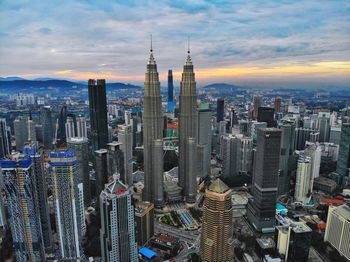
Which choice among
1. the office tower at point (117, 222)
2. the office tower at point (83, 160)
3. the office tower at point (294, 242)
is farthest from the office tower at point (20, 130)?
the office tower at point (294, 242)

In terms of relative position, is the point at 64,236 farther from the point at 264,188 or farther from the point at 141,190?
the point at 264,188

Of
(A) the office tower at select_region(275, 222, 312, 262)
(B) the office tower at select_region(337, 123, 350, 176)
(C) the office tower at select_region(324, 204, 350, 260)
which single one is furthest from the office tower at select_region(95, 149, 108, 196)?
(B) the office tower at select_region(337, 123, 350, 176)

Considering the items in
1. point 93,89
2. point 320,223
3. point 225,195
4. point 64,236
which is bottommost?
point 320,223

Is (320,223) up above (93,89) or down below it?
below

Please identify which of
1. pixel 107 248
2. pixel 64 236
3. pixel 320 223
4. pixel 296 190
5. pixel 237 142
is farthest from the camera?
pixel 237 142

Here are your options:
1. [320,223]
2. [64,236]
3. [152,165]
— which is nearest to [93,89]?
[152,165]

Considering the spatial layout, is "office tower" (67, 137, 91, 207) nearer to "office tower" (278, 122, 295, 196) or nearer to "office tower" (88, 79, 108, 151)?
"office tower" (88, 79, 108, 151)

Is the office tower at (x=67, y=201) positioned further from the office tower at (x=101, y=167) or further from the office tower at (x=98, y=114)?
the office tower at (x=98, y=114)
